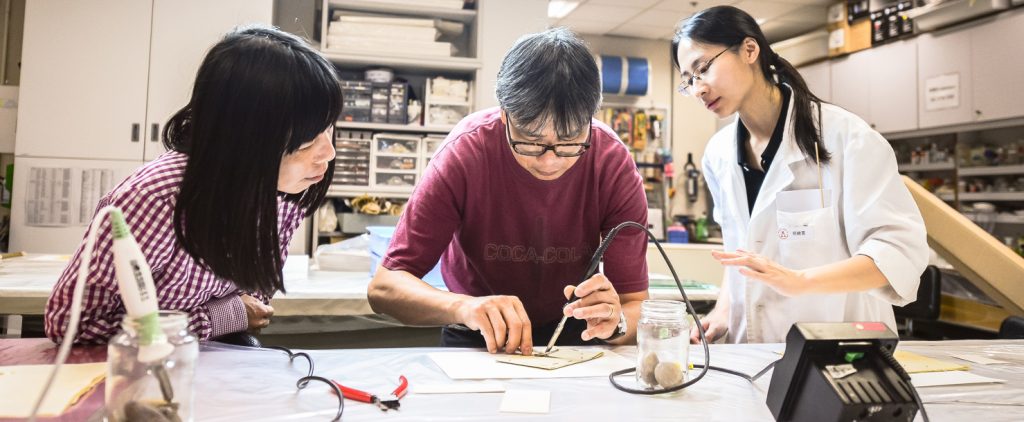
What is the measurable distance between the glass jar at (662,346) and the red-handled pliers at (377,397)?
38 centimetres

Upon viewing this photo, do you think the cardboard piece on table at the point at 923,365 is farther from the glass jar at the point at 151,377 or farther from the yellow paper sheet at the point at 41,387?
the yellow paper sheet at the point at 41,387

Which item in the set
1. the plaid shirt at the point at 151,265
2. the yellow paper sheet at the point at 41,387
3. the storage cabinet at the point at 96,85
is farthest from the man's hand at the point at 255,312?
the storage cabinet at the point at 96,85

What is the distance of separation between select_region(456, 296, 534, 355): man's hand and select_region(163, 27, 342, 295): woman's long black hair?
1.22 ft

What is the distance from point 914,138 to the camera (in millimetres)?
4617

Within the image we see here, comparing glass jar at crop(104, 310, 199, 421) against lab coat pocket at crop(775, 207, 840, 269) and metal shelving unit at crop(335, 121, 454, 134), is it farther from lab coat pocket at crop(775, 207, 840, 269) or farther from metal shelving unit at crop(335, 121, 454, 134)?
metal shelving unit at crop(335, 121, 454, 134)

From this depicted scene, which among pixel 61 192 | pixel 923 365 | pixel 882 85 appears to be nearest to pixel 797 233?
pixel 923 365

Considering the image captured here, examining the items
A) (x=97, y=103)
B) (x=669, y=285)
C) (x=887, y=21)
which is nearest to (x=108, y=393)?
(x=669, y=285)

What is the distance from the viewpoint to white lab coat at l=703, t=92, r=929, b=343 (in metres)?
1.33

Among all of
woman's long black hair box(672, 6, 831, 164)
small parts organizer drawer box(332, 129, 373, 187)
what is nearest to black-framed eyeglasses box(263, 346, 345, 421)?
woman's long black hair box(672, 6, 831, 164)

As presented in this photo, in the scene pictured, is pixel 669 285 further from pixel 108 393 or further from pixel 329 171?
pixel 108 393

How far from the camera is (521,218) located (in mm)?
1401

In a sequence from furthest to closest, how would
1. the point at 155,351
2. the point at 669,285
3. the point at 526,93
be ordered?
the point at 669,285, the point at 526,93, the point at 155,351

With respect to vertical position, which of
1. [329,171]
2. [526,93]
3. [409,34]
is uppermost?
[409,34]

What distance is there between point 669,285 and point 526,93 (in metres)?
1.46
